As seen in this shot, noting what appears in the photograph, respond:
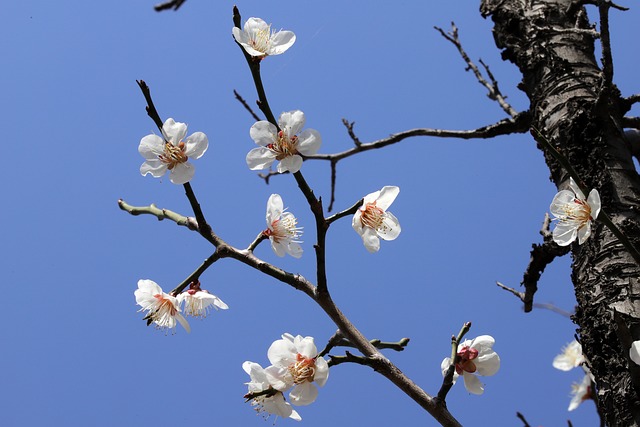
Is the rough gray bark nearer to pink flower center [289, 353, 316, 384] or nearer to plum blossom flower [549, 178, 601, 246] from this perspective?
plum blossom flower [549, 178, 601, 246]

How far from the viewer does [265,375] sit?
1188 mm

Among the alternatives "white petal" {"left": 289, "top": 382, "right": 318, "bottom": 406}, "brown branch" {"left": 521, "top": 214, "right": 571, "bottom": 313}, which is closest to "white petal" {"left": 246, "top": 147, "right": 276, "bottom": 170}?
"white petal" {"left": 289, "top": 382, "right": 318, "bottom": 406}

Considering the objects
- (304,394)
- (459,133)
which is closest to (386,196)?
(304,394)

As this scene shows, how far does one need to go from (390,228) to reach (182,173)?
0.50 m

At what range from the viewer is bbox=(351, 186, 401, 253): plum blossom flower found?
52.6 inches

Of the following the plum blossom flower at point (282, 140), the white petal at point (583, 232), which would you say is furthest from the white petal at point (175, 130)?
the white petal at point (583, 232)

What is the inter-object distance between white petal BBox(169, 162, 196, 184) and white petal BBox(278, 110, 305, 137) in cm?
22

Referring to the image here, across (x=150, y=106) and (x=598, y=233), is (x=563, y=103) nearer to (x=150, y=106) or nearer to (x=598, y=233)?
(x=598, y=233)

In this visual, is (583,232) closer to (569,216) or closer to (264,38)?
(569,216)

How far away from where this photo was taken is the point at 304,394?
3.84ft

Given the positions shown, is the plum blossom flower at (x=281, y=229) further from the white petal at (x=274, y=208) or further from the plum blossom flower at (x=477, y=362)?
the plum blossom flower at (x=477, y=362)

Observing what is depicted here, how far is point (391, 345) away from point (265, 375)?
27cm

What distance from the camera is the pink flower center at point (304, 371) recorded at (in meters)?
1.17

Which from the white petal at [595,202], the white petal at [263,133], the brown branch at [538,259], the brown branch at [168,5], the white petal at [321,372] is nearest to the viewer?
the brown branch at [168,5]
